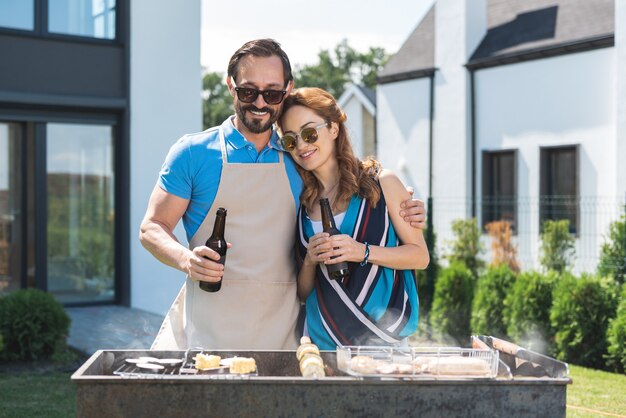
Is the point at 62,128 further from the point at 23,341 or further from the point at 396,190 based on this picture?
the point at 396,190

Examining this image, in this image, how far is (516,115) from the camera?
1642cm

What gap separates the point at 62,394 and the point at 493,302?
481 cm

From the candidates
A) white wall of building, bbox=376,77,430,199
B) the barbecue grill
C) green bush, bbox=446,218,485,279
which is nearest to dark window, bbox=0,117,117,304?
green bush, bbox=446,218,485,279

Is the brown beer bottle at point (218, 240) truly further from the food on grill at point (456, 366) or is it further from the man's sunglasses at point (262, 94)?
the food on grill at point (456, 366)

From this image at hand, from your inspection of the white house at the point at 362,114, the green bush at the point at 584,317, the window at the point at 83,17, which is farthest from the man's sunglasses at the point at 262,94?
the white house at the point at 362,114

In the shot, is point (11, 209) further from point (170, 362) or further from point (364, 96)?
point (364, 96)

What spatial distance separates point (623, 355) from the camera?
8234 mm

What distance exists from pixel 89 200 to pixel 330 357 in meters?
8.60

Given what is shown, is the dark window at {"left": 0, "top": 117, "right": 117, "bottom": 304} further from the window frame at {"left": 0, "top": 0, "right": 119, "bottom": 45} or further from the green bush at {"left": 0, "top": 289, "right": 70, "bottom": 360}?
the green bush at {"left": 0, "top": 289, "right": 70, "bottom": 360}

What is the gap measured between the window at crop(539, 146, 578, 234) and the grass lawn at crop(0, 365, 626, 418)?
7.34 metres

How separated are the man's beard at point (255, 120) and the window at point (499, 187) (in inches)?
539

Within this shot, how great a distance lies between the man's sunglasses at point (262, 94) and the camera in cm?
312

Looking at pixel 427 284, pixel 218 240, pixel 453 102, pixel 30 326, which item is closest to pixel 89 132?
pixel 30 326

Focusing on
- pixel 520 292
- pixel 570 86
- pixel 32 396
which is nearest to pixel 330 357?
pixel 32 396
